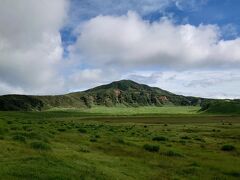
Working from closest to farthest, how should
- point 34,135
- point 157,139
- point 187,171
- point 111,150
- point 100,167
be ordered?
point 100,167, point 187,171, point 111,150, point 34,135, point 157,139

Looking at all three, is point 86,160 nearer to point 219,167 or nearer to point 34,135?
point 219,167

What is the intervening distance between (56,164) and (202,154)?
16108mm

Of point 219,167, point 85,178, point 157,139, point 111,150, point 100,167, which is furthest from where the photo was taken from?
point 157,139

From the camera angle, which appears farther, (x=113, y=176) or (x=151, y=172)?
(x=151, y=172)

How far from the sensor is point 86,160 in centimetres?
2452

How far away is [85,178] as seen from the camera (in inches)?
739

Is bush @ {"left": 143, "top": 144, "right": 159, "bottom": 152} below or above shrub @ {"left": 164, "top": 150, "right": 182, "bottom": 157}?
above

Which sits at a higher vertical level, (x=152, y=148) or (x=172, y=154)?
(x=152, y=148)

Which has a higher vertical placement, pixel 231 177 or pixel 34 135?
pixel 34 135

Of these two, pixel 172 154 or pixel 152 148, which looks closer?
pixel 172 154

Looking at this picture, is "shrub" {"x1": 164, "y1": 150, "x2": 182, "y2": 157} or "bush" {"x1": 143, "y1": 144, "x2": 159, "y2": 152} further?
"bush" {"x1": 143, "y1": 144, "x2": 159, "y2": 152}

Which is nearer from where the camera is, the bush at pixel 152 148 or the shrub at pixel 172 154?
the shrub at pixel 172 154

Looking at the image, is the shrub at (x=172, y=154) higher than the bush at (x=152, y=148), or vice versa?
the bush at (x=152, y=148)

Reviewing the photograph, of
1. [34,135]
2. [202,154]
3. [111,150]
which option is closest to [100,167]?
[111,150]
